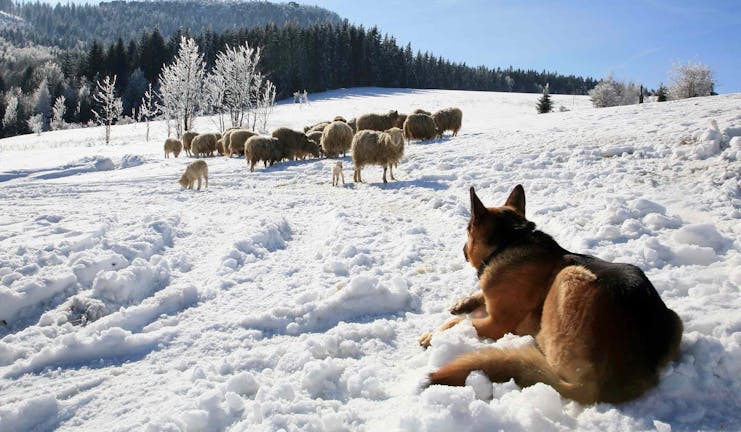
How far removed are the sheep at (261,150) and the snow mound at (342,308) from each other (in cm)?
1666

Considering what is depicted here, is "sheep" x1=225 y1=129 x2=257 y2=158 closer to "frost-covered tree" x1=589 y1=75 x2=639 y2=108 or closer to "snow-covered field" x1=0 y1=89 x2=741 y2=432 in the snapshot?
"snow-covered field" x1=0 y1=89 x2=741 y2=432

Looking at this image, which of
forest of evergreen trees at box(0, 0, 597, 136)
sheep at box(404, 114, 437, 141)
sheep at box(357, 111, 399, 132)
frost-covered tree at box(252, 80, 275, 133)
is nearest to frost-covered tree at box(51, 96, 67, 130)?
forest of evergreen trees at box(0, 0, 597, 136)

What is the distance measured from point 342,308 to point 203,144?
28860 millimetres

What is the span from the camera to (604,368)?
2203mm

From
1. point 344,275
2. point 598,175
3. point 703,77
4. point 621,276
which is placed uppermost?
point 703,77

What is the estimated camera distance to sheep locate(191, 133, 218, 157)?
29891 millimetres

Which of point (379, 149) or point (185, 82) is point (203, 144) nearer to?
point (185, 82)

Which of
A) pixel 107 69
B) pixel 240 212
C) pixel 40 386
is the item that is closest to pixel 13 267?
pixel 40 386

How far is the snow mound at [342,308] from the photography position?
3.91 metres

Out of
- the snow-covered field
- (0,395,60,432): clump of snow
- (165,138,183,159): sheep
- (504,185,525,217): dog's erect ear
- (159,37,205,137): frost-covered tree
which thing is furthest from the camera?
(159,37,205,137): frost-covered tree

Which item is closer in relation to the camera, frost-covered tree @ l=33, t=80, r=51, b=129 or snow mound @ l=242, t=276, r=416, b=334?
snow mound @ l=242, t=276, r=416, b=334

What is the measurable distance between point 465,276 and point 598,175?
5.40 m

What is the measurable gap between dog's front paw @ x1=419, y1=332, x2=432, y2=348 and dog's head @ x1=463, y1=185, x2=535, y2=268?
69cm

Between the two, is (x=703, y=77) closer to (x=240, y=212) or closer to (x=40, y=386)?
(x=240, y=212)
